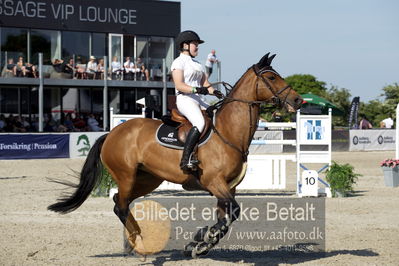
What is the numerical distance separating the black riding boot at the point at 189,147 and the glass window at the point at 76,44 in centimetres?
2791

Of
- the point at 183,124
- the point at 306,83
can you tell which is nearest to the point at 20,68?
the point at 183,124

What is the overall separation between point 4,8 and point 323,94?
3560cm

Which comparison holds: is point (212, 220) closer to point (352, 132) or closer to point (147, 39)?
point (352, 132)

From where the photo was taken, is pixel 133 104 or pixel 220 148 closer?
pixel 220 148

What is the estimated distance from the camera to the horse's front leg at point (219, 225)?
718cm

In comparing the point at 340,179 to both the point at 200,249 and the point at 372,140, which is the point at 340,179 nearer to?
the point at 200,249

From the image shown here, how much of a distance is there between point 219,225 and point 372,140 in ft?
92.2

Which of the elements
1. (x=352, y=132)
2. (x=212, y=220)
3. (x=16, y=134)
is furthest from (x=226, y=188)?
(x=352, y=132)

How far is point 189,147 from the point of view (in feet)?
24.7

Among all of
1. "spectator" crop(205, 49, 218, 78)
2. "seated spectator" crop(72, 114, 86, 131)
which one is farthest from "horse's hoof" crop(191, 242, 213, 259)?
"seated spectator" crop(72, 114, 86, 131)

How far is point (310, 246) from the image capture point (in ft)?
28.5

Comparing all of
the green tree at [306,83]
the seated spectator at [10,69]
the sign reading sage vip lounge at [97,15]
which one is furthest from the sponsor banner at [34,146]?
the green tree at [306,83]

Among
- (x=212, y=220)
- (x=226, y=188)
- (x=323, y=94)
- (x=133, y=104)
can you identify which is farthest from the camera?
(x=323, y=94)

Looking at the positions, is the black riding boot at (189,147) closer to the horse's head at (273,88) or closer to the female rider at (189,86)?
the female rider at (189,86)
